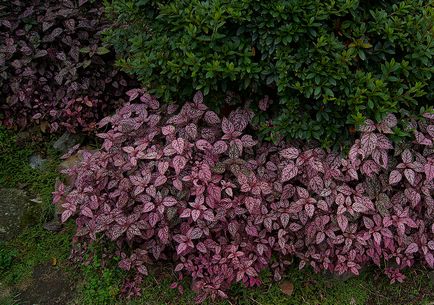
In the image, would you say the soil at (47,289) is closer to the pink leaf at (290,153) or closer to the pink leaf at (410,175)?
the pink leaf at (290,153)

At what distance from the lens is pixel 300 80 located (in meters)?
2.67

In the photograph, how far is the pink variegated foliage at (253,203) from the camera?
268 centimetres

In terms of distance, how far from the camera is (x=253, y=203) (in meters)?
2.67

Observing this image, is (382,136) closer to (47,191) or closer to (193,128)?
(193,128)

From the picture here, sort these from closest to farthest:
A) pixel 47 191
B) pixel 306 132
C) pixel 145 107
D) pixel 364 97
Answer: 1. pixel 364 97
2. pixel 306 132
3. pixel 145 107
4. pixel 47 191

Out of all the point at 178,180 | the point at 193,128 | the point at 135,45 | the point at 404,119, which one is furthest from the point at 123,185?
the point at 404,119

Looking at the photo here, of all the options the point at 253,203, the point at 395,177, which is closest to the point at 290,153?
the point at 253,203

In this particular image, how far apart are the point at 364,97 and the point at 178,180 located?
1.11 metres

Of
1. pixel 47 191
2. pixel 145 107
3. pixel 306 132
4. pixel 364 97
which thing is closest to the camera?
pixel 364 97

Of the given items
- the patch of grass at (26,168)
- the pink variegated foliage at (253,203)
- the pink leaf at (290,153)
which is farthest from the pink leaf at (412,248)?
the patch of grass at (26,168)

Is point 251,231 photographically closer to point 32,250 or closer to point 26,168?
point 32,250

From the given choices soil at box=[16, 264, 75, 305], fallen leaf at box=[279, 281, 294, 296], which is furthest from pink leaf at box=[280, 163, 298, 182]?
soil at box=[16, 264, 75, 305]

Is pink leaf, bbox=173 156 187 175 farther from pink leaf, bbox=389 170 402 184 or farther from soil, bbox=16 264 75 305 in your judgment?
pink leaf, bbox=389 170 402 184

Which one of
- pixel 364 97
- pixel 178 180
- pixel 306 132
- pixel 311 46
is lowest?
pixel 178 180
